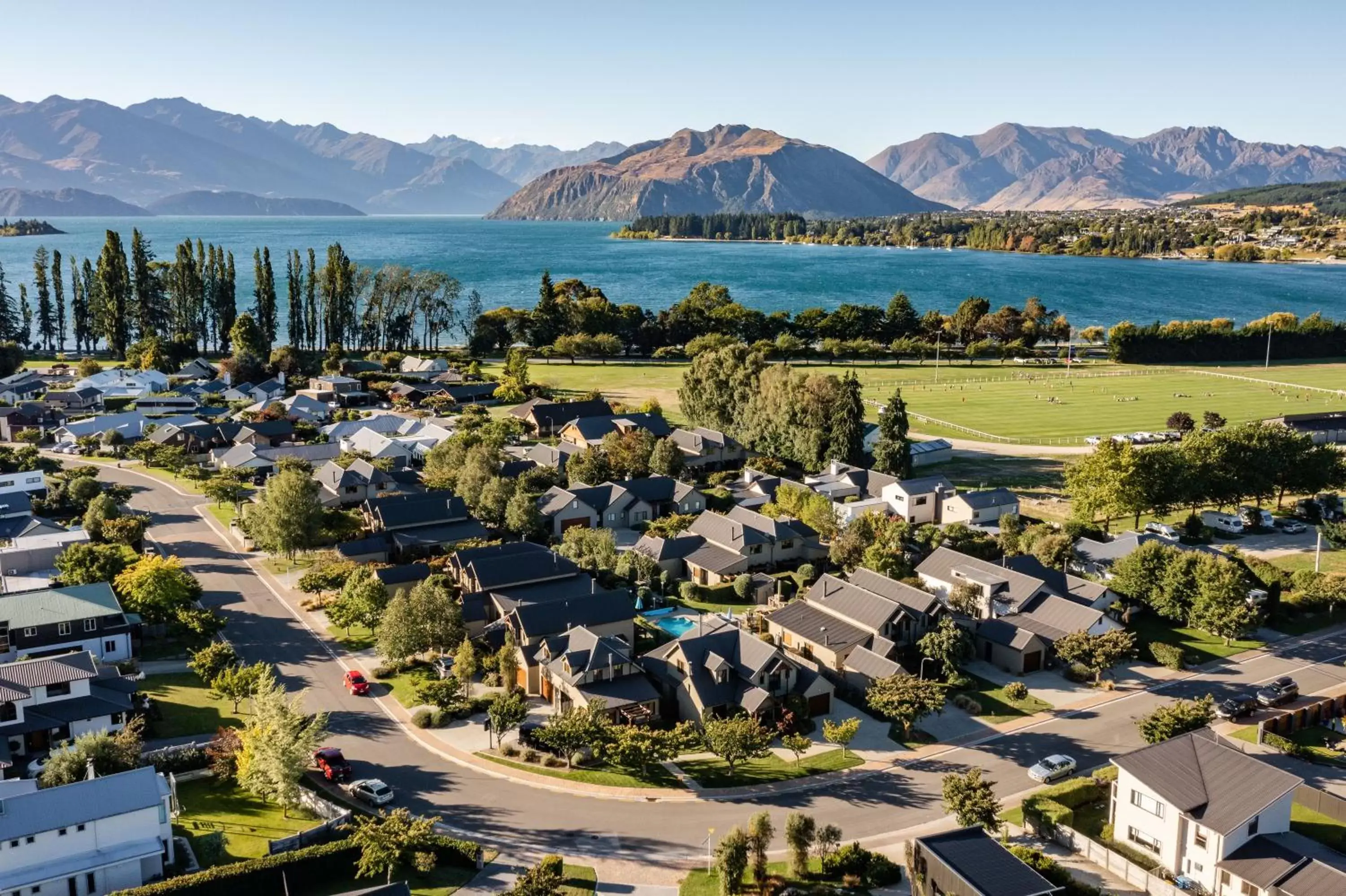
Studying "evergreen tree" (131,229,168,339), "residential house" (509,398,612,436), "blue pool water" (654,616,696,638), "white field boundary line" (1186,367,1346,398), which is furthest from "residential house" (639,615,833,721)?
"evergreen tree" (131,229,168,339)

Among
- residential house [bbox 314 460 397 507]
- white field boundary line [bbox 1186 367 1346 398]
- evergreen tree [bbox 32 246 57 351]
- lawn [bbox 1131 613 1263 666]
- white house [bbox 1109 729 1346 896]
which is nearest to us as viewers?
white house [bbox 1109 729 1346 896]

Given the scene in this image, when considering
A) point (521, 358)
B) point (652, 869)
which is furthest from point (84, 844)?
point (521, 358)

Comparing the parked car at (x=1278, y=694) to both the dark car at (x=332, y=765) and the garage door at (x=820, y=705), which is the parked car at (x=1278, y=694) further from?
the dark car at (x=332, y=765)

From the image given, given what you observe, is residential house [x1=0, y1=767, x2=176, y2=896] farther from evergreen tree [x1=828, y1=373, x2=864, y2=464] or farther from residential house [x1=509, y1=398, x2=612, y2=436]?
residential house [x1=509, y1=398, x2=612, y2=436]

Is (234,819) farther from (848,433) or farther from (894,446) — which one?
(848,433)

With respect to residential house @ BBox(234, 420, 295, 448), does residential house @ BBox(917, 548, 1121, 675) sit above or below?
below

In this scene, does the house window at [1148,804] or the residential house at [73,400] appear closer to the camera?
the house window at [1148,804]

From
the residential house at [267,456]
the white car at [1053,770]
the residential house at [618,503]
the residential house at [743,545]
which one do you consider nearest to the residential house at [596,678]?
A: the residential house at [743,545]
